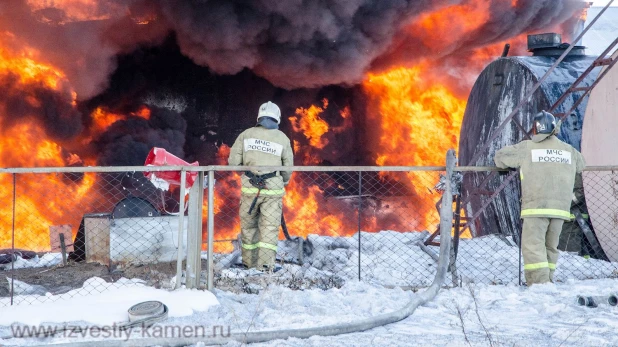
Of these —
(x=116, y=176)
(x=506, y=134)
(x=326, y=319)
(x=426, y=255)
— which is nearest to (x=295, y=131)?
(x=116, y=176)

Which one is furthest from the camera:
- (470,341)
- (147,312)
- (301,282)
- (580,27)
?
(580,27)

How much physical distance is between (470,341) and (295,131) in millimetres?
10943

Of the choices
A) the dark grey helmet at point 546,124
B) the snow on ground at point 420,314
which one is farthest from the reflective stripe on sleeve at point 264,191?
the dark grey helmet at point 546,124

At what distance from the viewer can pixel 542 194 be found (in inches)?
200

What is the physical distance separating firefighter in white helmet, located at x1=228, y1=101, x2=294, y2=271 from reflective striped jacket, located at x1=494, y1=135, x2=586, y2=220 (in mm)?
2096

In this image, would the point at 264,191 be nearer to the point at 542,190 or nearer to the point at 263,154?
the point at 263,154

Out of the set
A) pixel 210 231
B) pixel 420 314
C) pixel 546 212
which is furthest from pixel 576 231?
pixel 210 231

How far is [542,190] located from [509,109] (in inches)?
145

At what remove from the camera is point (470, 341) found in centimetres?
345

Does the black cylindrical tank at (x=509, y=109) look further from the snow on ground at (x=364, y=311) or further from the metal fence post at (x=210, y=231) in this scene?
the metal fence post at (x=210, y=231)

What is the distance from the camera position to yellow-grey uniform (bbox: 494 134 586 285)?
5.08m

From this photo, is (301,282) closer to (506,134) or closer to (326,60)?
(506,134)

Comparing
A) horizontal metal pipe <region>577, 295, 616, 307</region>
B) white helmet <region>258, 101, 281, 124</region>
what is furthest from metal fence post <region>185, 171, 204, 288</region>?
horizontal metal pipe <region>577, 295, 616, 307</region>

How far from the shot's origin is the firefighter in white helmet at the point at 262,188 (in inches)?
231
